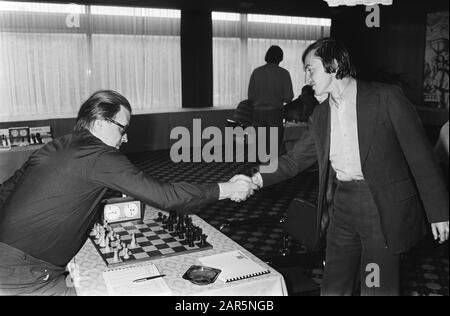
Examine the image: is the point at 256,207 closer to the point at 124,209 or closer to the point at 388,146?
the point at 124,209

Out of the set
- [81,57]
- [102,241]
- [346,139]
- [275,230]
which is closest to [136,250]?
[102,241]

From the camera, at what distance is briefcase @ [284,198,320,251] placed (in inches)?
94.0

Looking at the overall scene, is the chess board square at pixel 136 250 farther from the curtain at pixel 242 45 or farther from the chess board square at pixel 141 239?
the curtain at pixel 242 45

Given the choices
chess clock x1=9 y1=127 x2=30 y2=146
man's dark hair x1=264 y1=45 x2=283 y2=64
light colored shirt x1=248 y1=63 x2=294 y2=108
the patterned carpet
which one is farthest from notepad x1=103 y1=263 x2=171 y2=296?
man's dark hair x1=264 y1=45 x2=283 y2=64

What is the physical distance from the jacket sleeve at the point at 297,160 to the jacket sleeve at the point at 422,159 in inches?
24.5

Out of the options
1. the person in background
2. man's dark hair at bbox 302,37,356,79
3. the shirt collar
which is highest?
man's dark hair at bbox 302,37,356,79

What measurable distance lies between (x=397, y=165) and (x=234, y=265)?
2.73 ft

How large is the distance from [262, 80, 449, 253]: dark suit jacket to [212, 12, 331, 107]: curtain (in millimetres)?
7606

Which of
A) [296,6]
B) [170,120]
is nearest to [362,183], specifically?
[170,120]

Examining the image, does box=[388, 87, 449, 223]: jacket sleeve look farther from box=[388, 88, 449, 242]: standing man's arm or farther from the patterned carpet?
the patterned carpet

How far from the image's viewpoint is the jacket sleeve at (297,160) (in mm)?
2486

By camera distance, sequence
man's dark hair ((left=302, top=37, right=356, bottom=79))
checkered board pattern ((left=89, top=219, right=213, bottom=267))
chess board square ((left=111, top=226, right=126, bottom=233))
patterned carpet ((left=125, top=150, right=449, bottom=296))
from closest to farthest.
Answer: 1. checkered board pattern ((left=89, top=219, right=213, bottom=267))
2. man's dark hair ((left=302, top=37, right=356, bottom=79))
3. chess board square ((left=111, top=226, right=126, bottom=233))
4. patterned carpet ((left=125, top=150, right=449, bottom=296))

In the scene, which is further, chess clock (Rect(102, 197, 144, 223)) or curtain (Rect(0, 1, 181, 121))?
curtain (Rect(0, 1, 181, 121))

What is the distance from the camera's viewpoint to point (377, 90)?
6.43 feet
